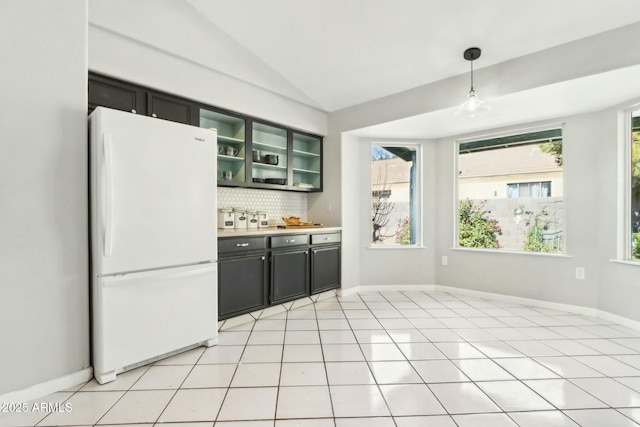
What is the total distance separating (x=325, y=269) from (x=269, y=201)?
1162 mm

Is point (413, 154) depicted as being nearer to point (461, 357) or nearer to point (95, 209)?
point (461, 357)

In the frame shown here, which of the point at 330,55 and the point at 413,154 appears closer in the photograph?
the point at 330,55

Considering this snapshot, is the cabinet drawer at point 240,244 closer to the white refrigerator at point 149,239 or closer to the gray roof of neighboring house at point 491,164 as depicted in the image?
the white refrigerator at point 149,239

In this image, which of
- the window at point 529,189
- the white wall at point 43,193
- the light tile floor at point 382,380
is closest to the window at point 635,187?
the window at point 529,189

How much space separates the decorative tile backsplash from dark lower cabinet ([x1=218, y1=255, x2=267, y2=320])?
34.1 inches

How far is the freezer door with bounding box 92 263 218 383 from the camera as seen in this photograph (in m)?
1.91

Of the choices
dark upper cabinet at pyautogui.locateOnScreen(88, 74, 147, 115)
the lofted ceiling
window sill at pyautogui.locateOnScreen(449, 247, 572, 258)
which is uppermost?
the lofted ceiling

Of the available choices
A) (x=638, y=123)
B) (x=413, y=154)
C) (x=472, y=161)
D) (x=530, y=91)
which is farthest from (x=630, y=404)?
(x=413, y=154)

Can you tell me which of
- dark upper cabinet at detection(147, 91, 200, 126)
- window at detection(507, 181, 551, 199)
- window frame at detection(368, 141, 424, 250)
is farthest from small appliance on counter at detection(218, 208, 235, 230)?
window at detection(507, 181, 551, 199)

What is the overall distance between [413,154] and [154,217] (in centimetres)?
362

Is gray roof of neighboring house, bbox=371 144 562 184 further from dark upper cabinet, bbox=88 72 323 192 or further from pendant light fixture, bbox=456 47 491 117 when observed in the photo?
pendant light fixture, bbox=456 47 491 117

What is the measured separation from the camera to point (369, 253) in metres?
4.39

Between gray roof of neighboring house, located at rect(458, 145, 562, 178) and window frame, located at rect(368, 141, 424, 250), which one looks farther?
window frame, located at rect(368, 141, 424, 250)

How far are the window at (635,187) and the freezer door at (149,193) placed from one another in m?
4.05
